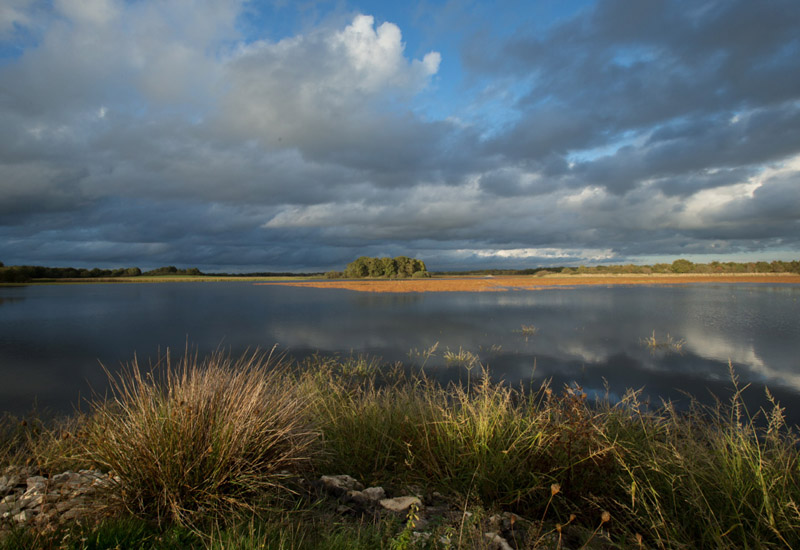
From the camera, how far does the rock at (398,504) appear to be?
11.3ft

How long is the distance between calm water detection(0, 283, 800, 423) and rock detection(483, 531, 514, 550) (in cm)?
789

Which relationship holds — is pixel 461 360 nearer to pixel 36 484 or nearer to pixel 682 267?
pixel 36 484

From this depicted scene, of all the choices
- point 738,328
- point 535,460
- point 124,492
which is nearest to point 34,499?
point 124,492

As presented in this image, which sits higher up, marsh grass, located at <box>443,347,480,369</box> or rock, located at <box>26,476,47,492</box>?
rock, located at <box>26,476,47,492</box>

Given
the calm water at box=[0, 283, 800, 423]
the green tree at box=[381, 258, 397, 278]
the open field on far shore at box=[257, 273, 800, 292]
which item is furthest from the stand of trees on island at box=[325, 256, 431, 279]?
the calm water at box=[0, 283, 800, 423]

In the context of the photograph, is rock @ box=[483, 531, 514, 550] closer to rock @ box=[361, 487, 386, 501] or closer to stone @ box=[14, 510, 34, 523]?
rock @ box=[361, 487, 386, 501]

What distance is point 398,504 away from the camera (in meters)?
Answer: 3.50

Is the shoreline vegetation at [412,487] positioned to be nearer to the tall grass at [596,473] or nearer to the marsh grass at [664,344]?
the tall grass at [596,473]

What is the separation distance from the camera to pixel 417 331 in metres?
19.5

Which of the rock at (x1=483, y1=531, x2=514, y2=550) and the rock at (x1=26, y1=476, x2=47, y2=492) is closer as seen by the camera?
the rock at (x1=483, y1=531, x2=514, y2=550)

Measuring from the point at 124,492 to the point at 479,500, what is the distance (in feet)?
10.5

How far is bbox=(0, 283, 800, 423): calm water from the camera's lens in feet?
35.4

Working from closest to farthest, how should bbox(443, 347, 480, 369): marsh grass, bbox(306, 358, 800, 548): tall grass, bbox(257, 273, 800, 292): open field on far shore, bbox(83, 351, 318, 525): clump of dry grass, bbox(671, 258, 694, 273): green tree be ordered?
bbox(306, 358, 800, 548): tall grass, bbox(83, 351, 318, 525): clump of dry grass, bbox(443, 347, 480, 369): marsh grass, bbox(257, 273, 800, 292): open field on far shore, bbox(671, 258, 694, 273): green tree

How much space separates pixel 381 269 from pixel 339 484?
150 meters
